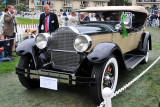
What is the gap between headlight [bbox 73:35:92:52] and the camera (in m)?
3.15

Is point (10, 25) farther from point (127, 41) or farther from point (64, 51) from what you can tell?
point (127, 41)

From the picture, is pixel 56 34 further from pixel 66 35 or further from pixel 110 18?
pixel 110 18

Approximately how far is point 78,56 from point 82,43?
10.8 inches

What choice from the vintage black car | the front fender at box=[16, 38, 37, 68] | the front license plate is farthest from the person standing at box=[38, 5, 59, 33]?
the front license plate

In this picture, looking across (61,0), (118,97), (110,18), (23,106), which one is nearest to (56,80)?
(23,106)

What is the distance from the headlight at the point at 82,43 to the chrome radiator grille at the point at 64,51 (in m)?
0.18

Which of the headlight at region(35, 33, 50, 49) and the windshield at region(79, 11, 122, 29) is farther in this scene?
the windshield at region(79, 11, 122, 29)

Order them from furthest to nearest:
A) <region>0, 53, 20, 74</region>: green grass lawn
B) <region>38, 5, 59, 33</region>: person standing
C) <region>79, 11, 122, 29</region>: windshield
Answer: <region>38, 5, 59, 33</region>: person standing, <region>0, 53, 20, 74</region>: green grass lawn, <region>79, 11, 122, 29</region>: windshield

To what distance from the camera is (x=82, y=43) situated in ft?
10.5

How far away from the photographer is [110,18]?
15.4 ft

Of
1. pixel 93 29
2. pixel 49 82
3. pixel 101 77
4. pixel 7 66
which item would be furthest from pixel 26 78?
pixel 7 66

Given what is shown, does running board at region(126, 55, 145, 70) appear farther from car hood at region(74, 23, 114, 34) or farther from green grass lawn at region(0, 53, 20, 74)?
green grass lawn at region(0, 53, 20, 74)

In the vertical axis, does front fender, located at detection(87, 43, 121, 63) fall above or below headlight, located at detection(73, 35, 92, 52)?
below

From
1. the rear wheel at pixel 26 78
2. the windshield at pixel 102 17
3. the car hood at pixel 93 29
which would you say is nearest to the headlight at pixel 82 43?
the car hood at pixel 93 29
